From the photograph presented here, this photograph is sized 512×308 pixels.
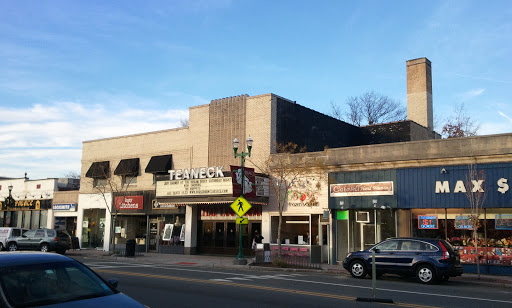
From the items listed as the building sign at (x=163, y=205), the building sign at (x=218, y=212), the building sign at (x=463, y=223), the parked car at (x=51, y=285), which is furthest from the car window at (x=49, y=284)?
Result: the building sign at (x=163, y=205)

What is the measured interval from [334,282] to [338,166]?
32.0ft

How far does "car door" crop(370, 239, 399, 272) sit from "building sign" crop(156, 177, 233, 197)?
34.3 feet

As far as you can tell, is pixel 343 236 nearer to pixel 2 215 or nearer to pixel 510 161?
pixel 510 161

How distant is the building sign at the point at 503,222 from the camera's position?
795 inches

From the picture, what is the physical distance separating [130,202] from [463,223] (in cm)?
2284

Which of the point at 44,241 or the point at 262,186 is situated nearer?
the point at 262,186

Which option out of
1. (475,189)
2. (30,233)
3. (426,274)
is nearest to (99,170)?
(30,233)

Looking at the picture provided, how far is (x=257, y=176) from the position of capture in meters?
27.6

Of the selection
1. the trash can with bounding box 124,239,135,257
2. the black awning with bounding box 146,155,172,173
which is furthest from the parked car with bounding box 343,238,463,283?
the black awning with bounding box 146,155,172,173

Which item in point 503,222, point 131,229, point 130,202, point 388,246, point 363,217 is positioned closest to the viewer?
point 388,246

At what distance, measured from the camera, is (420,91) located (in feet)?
125

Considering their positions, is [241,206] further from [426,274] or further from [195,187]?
[426,274]

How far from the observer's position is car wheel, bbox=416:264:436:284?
16656mm

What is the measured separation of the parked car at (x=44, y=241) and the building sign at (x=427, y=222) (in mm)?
22210
